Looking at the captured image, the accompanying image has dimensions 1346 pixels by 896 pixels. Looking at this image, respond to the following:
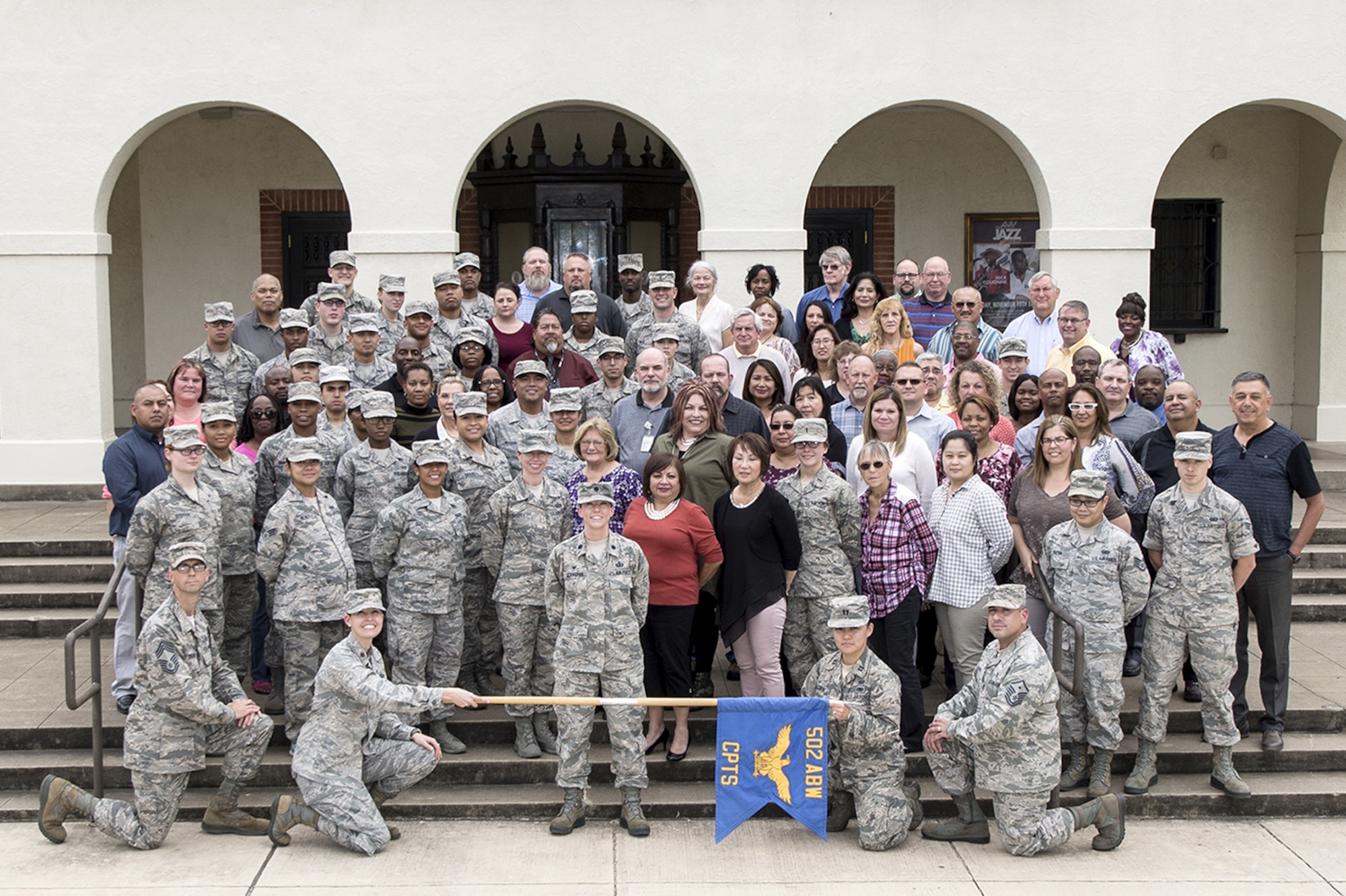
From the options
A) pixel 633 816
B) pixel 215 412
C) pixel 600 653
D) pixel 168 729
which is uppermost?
pixel 215 412

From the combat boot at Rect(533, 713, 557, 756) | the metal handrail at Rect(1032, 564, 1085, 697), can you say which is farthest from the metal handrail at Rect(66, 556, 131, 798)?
the metal handrail at Rect(1032, 564, 1085, 697)

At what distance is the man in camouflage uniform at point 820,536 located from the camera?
23.2 ft

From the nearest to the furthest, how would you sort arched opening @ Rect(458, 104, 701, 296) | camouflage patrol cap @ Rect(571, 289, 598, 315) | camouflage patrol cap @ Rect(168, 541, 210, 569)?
camouflage patrol cap @ Rect(168, 541, 210, 569) → camouflage patrol cap @ Rect(571, 289, 598, 315) → arched opening @ Rect(458, 104, 701, 296)

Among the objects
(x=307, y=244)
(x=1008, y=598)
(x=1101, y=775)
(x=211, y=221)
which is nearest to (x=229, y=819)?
(x=1008, y=598)

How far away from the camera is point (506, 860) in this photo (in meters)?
6.44

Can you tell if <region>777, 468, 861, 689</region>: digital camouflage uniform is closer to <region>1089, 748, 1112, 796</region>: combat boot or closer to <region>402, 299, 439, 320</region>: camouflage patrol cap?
<region>1089, 748, 1112, 796</region>: combat boot

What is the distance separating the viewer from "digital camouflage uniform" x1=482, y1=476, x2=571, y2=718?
284 inches

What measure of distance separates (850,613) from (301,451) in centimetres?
287

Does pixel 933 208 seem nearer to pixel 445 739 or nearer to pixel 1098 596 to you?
pixel 1098 596

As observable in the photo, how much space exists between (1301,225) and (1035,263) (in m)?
2.63

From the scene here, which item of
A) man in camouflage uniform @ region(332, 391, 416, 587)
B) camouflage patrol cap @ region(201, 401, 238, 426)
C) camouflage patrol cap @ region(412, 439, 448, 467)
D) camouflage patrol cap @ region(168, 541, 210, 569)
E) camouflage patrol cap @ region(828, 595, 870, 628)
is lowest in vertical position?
camouflage patrol cap @ region(828, 595, 870, 628)

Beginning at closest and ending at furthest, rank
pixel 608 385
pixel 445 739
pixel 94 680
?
pixel 94 680
pixel 445 739
pixel 608 385

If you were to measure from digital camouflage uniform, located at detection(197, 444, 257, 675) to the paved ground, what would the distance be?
1125mm

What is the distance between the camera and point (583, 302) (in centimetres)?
890
